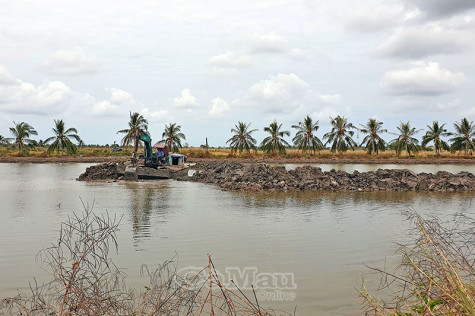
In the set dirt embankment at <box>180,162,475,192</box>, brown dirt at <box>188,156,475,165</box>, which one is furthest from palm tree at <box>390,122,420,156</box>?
dirt embankment at <box>180,162,475,192</box>

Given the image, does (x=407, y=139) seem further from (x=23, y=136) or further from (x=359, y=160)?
(x=23, y=136)

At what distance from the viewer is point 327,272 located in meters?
7.97

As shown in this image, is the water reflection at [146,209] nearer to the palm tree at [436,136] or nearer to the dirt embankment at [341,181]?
the dirt embankment at [341,181]

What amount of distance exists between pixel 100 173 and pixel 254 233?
23788 mm

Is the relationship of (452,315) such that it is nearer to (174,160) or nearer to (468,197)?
(468,197)

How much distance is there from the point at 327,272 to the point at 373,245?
3.04 meters

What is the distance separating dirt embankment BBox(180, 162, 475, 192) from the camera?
25.4 metres

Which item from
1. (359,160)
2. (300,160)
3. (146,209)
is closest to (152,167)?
(146,209)

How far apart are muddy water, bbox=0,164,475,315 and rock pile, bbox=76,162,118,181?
954 cm

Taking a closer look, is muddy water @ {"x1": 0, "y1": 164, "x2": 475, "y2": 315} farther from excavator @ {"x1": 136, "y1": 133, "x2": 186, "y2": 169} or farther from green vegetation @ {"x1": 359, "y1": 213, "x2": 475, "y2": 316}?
excavator @ {"x1": 136, "y1": 133, "x2": 186, "y2": 169}

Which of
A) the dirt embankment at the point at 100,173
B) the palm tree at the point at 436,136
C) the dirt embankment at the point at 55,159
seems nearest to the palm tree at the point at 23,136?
the dirt embankment at the point at 55,159

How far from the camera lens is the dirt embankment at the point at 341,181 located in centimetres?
2536

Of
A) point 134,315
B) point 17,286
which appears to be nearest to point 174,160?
point 17,286

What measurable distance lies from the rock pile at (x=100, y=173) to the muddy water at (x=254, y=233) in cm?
954
